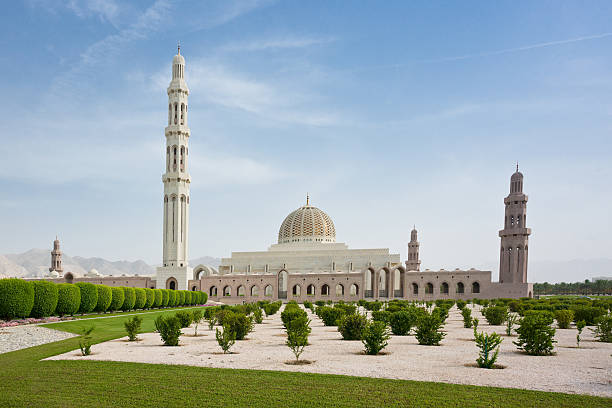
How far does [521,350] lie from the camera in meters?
10.7

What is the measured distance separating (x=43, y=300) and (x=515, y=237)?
39.4 meters

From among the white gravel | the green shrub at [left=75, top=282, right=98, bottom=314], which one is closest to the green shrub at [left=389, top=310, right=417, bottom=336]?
the white gravel

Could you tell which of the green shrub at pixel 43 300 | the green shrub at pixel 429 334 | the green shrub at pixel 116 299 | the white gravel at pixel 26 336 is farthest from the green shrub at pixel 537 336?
the green shrub at pixel 116 299

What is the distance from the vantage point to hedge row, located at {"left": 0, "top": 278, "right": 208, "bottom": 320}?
17359 millimetres

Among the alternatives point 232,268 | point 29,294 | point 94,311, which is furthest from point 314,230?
point 29,294

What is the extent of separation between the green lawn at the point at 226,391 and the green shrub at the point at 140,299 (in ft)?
65.2

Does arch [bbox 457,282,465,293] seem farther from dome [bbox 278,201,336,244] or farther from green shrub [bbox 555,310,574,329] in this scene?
green shrub [bbox 555,310,574,329]

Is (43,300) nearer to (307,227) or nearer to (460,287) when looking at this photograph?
(460,287)

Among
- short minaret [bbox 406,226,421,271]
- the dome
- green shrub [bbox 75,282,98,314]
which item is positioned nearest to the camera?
green shrub [bbox 75,282,98,314]

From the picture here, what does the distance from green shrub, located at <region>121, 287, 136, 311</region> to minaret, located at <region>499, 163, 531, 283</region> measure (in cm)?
3315

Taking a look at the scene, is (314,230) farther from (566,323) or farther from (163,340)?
(163,340)

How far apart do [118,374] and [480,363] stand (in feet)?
20.2

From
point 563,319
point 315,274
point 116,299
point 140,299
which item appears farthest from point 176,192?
point 563,319

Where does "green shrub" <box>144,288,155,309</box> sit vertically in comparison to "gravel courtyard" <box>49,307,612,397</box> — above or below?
below
